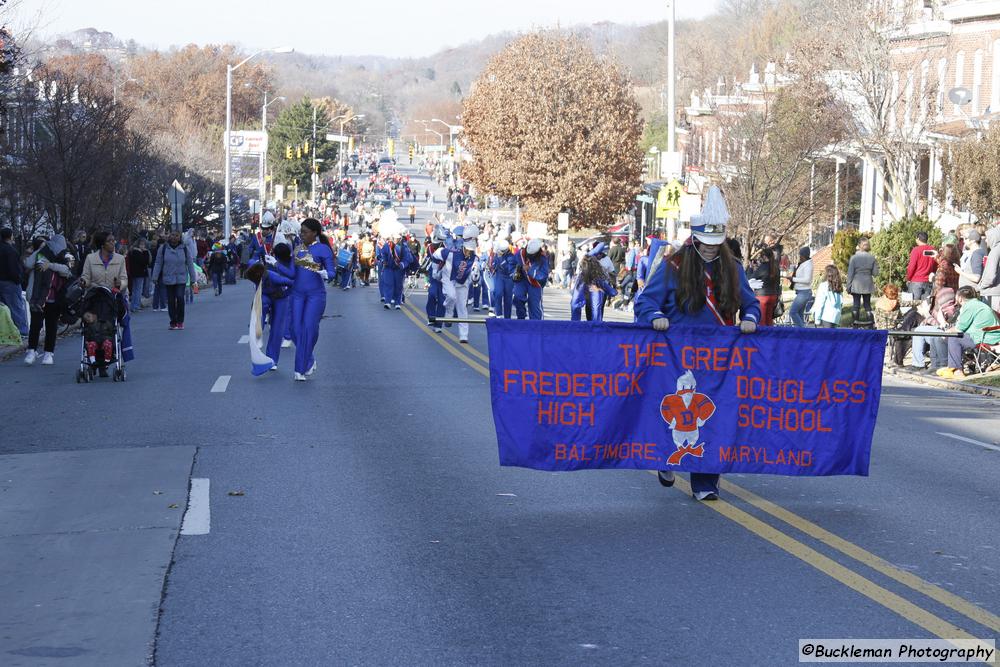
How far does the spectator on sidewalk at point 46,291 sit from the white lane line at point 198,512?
896 cm

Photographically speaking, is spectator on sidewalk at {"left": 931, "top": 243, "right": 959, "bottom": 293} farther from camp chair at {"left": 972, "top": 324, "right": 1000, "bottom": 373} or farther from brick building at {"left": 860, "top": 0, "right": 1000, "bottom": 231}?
brick building at {"left": 860, "top": 0, "right": 1000, "bottom": 231}

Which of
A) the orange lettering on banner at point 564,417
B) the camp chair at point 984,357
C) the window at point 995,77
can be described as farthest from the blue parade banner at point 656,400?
the window at point 995,77

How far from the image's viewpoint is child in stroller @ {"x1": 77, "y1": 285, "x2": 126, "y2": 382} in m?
16.3

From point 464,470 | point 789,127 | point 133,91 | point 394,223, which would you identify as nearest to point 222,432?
point 464,470

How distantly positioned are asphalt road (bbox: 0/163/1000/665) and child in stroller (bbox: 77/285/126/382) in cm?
302

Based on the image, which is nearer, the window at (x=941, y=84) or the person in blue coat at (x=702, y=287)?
the person in blue coat at (x=702, y=287)

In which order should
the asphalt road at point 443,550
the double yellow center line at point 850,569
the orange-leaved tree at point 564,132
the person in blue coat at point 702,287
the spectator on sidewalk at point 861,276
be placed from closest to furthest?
the asphalt road at point 443,550 → the double yellow center line at point 850,569 → the person in blue coat at point 702,287 → the spectator on sidewalk at point 861,276 → the orange-leaved tree at point 564,132

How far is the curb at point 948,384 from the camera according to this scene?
17.9m

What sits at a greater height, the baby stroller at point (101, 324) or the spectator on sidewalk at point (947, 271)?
the spectator on sidewalk at point (947, 271)

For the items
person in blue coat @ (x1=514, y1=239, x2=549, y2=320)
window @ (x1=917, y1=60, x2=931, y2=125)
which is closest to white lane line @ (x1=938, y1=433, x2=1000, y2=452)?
person in blue coat @ (x1=514, y1=239, x2=549, y2=320)

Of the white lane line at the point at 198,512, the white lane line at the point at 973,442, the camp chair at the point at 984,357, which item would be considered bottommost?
the white lane line at the point at 198,512

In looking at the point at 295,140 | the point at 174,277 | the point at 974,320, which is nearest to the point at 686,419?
the point at 974,320

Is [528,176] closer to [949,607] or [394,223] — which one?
[394,223]

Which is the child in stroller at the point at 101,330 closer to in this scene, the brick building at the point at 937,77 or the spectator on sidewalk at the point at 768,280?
the spectator on sidewalk at the point at 768,280
